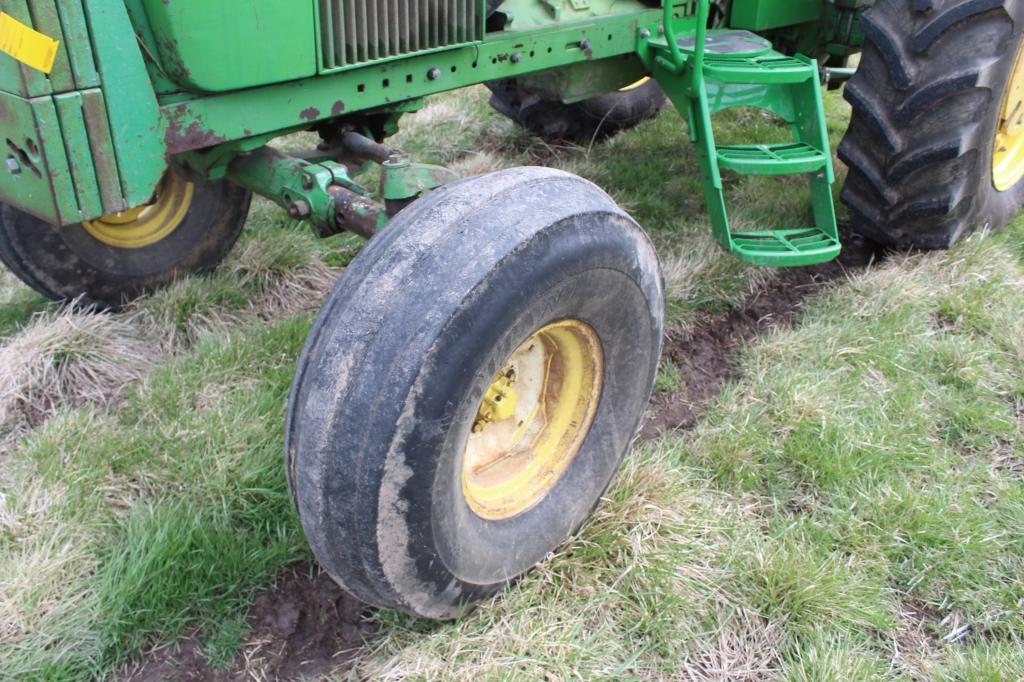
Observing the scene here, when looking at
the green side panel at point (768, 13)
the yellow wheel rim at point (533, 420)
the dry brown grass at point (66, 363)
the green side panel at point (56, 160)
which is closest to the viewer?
the green side panel at point (56, 160)

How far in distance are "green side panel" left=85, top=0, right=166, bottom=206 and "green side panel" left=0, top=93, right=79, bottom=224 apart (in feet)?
0.41

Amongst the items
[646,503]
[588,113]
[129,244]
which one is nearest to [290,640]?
[646,503]

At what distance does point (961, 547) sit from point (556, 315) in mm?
1294

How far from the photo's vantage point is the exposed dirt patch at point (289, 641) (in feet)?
6.83

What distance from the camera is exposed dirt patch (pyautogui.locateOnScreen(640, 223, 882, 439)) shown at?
9.78 ft

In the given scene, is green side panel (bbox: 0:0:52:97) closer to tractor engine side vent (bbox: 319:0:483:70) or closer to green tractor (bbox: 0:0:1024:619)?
green tractor (bbox: 0:0:1024:619)

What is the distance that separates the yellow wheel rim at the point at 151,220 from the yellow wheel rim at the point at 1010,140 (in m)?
3.26

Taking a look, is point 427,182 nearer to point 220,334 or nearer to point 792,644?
point 220,334

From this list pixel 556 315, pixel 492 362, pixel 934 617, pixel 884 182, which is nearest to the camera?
pixel 492 362

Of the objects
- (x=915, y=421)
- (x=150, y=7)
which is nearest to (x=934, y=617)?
(x=915, y=421)

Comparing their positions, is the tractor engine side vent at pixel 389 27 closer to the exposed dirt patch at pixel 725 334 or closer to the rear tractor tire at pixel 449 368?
the rear tractor tire at pixel 449 368

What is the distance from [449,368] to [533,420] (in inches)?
24.0

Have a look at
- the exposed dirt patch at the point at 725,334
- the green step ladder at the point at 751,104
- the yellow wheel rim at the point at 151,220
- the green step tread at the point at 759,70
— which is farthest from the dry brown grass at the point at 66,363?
A: the green step tread at the point at 759,70

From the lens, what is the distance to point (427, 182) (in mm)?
2314
